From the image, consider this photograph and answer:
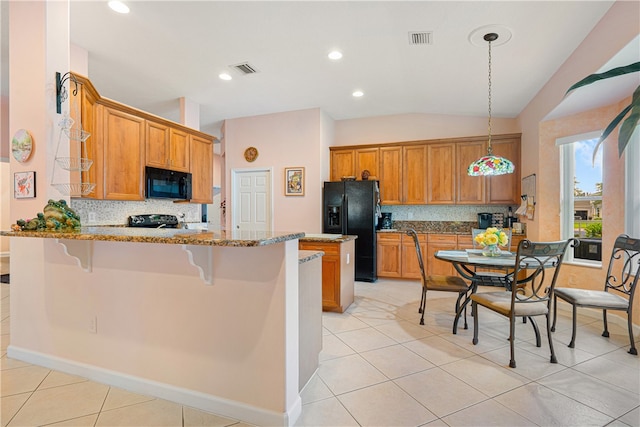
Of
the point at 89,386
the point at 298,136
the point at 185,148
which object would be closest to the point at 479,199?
the point at 298,136

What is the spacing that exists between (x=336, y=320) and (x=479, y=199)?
3361 millimetres

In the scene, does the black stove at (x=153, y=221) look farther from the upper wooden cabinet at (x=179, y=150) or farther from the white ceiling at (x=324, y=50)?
the white ceiling at (x=324, y=50)

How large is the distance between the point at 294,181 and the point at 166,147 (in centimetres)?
214

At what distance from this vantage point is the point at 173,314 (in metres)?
1.85

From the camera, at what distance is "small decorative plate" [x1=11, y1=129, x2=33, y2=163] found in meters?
2.29

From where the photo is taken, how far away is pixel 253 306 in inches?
65.4

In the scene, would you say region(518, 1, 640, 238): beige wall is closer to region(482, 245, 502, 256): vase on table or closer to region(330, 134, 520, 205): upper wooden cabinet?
region(330, 134, 520, 205): upper wooden cabinet

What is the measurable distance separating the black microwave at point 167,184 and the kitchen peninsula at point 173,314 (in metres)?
1.56

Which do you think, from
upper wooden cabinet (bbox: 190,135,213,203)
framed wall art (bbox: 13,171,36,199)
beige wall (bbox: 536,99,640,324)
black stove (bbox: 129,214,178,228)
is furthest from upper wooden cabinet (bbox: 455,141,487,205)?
framed wall art (bbox: 13,171,36,199)

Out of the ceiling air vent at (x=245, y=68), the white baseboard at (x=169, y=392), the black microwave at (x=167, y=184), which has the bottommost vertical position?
the white baseboard at (x=169, y=392)

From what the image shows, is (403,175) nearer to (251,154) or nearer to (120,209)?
(251,154)

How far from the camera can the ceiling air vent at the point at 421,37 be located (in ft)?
9.87

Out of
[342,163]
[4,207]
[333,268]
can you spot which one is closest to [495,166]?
[333,268]

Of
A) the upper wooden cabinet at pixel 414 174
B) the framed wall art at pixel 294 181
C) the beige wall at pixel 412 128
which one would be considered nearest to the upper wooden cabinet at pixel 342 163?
the beige wall at pixel 412 128
